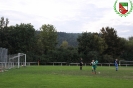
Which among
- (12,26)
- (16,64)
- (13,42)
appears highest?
(12,26)

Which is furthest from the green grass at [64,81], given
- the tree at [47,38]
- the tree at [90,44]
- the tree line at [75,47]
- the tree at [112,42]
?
the tree at [47,38]

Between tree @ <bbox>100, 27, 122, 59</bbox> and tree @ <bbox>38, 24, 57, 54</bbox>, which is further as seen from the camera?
tree @ <bbox>38, 24, 57, 54</bbox>

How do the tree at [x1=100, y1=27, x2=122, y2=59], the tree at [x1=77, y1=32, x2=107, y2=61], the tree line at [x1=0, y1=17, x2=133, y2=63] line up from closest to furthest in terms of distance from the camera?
1. the tree line at [x1=0, y1=17, x2=133, y2=63]
2. the tree at [x1=77, y1=32, x2=107, y2=61]
3. the tree at [x1=100, y1=27, x2=122, y2=59]

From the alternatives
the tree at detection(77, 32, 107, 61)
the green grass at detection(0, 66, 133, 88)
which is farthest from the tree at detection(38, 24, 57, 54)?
the green grass at detection(0, 66, 133, 88)

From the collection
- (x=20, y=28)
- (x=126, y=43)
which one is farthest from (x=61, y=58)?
(x=126, y=43)

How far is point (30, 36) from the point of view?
90.8 metres

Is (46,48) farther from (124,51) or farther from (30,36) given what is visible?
(124,51)

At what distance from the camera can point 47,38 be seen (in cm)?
9881

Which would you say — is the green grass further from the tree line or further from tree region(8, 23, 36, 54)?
tree region(8, 23, 36, 54)

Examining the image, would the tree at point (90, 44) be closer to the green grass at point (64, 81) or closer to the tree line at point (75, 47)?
the tree line at point (75, 47)

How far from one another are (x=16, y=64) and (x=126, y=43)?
164ft

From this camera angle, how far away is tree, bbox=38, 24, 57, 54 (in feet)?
320

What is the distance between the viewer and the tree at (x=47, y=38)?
97.6m

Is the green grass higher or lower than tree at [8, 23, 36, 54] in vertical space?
lower
